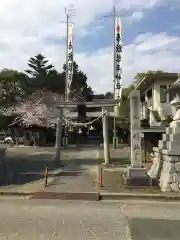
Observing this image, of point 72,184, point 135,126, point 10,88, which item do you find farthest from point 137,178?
point 10,88

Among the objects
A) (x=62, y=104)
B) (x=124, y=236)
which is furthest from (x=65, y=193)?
(x=62, y=104)

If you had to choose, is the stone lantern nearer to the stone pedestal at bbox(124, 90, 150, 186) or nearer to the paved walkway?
the stone pedestal at bbox(124, 90, 150, 186)

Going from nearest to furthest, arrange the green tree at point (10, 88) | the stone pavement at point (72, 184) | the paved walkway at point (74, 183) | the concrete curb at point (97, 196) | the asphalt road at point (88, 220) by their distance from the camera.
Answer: the asphalt road at point (88, 220) → the concrete curb at point (97, 196) → the stone pavement at point (72, 184) → the paved walkway at point (74, 183) → the green tree at point (10, 88)

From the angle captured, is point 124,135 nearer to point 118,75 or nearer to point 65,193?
point 118,75

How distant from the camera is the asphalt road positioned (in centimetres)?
778

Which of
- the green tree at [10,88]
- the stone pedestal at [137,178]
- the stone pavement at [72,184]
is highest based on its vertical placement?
the green tree at [10,88]

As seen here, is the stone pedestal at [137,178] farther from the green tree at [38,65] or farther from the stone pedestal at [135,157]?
the green tree at [38,65]

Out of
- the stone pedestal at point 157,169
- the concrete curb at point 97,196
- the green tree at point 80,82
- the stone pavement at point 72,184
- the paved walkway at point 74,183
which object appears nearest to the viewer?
the concrete curb at point 97,196

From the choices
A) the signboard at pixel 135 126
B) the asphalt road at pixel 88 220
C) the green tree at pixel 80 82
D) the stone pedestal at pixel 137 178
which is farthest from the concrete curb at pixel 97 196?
the green tree at pixel 80 82

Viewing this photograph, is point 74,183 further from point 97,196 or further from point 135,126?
point 135,126

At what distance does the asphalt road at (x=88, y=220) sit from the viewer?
778 cm

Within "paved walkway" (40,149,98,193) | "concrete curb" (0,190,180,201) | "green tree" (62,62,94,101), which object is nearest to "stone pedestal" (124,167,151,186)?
"paved walkway" (40,149,98,193)

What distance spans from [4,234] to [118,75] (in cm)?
1607

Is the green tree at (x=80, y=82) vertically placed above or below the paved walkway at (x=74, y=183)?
above
